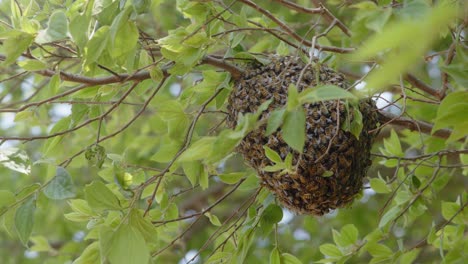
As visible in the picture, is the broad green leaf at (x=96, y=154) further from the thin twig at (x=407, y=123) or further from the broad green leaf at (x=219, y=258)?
the thin twig at (x=407, y=123)

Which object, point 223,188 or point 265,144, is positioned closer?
point 265,144

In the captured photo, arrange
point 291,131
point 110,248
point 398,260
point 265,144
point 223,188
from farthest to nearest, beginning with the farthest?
point 223,188
point 398,260
point 265,144
point 110,248
point 291,131

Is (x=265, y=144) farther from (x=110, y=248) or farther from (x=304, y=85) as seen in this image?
(x=110, y=248)

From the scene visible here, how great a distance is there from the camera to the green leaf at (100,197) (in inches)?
51.1

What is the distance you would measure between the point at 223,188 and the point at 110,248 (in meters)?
2.30

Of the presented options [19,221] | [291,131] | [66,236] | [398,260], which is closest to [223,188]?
[66,236]

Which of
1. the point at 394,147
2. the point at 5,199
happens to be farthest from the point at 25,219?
the point at 394,147

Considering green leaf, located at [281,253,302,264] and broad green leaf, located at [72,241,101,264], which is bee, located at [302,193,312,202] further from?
broad green leaf, located at [72,241,101,264]

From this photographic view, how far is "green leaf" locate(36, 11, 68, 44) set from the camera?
3.78ft

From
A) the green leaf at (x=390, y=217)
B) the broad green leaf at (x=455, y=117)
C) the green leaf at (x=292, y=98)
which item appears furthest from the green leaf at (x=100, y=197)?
the green leaf at (x=390, y=217)

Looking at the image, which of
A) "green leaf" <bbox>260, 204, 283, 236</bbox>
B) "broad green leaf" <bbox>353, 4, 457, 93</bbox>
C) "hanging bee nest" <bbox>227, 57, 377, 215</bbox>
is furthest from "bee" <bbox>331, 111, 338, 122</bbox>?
"broad green leaf" <bbox>353, 4, 457, 93</bbox>

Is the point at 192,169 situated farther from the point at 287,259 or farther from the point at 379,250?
the point at 379,250

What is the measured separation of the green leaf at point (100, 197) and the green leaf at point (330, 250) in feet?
2.27

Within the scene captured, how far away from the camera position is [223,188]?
11.6 ft
